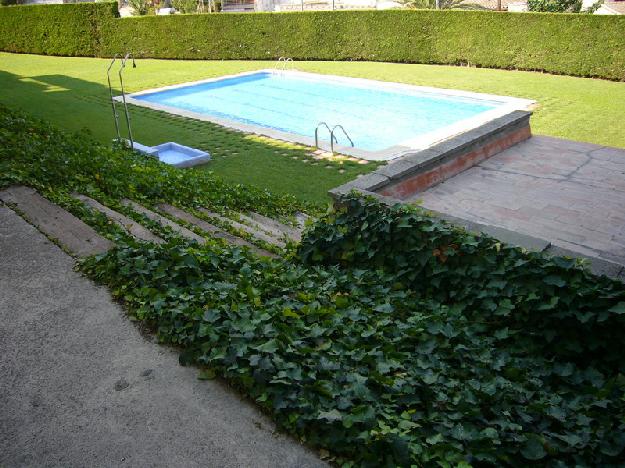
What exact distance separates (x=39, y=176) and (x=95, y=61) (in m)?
19.1

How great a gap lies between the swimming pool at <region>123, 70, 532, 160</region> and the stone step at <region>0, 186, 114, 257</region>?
20.2 ft

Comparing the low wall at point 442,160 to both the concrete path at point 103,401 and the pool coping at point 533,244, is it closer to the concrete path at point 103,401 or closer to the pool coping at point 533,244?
the pool coping at point 533,244

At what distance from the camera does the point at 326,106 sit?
53.1 feet

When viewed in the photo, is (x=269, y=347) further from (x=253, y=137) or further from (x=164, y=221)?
(x=253, y=137)

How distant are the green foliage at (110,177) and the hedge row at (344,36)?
1231 centimetres

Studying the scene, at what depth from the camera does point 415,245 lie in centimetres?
480

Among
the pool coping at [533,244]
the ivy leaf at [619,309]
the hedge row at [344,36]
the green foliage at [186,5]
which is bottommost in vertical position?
the ivy leaf at [619,309]

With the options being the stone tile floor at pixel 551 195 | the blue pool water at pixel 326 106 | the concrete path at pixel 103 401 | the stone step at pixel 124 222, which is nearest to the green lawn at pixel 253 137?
the blue pool water at pixel 326 106

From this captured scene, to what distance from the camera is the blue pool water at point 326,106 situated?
14164mm

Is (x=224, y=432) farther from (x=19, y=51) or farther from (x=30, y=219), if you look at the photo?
(x=19, y=51)

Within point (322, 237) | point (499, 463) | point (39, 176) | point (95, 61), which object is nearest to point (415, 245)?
point (322, 237)

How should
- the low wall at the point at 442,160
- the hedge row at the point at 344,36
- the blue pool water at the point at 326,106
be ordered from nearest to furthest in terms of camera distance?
the low wall at the point at 442,160
the blue pool water at the point at 326,106
the hedge row at the point at 344,36

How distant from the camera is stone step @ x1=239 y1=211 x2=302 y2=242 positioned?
6.65 m

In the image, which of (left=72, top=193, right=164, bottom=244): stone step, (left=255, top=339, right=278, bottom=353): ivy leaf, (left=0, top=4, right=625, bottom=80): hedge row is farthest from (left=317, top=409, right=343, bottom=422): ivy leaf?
(left=0, top=4, right=625, bottom=80): hedge row
